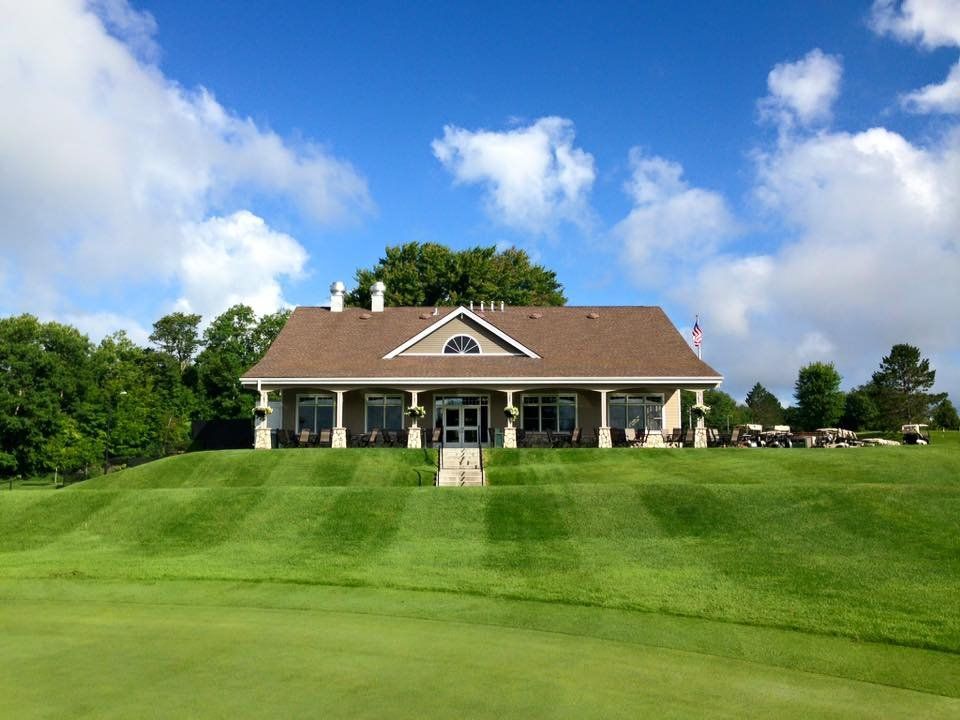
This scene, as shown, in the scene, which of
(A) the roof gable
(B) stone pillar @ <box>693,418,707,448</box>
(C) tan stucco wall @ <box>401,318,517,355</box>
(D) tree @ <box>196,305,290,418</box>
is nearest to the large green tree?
(D) tree @ <box>196,305,290,418</box>

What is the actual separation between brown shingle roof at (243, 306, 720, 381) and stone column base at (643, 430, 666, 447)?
2.45m

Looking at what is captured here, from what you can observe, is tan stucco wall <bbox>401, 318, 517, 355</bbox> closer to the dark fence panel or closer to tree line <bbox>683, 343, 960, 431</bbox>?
the dark fence panel

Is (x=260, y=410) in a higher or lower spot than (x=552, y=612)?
higher

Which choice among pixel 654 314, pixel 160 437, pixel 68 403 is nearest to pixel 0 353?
pixel 68 403

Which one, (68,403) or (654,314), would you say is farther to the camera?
(68,403)

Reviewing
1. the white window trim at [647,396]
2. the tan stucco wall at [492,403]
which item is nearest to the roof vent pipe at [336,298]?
the tan stucco wall at [492,403]

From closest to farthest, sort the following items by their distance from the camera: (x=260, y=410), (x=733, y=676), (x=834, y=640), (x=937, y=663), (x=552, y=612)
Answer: (x=733, y=676) < (x=937, y=663) < (x=834, y=640) < (x=552, y=612) < (x=260, y=410)

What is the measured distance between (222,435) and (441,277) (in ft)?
71.6

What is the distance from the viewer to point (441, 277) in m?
53.6

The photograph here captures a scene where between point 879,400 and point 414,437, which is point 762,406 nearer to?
point 879,400

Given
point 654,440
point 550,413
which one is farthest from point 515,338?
point 654,440

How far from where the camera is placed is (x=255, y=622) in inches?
376

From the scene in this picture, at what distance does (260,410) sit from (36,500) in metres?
12.9

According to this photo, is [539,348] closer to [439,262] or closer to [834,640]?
[439,262]
